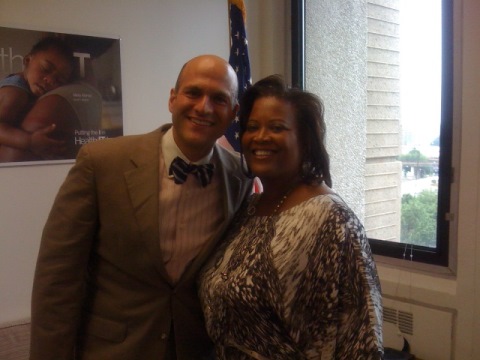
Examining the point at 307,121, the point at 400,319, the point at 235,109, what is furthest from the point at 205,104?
the point at 400,319

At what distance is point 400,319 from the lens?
247 cm

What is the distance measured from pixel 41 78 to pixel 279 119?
186cm

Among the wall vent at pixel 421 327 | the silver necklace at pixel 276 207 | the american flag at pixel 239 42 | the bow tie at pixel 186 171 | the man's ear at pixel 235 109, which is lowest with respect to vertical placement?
the wall vent at pixel 421 327

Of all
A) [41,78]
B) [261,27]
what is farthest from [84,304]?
[261,27]

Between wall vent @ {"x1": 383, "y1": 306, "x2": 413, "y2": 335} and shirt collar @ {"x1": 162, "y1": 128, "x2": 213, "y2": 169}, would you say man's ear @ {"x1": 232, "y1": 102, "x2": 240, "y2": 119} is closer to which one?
shirt collar @ {"x1": 162, "y1": 128, "x2": 213, "y2": 169}

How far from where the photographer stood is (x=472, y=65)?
2.20 metres

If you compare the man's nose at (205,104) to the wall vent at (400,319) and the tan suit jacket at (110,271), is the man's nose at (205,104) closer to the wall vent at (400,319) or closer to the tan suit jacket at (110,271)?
the tan suit jacket at (110,271)

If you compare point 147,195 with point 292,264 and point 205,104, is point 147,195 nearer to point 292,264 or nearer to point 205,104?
point 205,104

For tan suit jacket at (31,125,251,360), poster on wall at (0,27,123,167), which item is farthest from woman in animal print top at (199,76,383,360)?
poster on wall at (0,27,123,167)

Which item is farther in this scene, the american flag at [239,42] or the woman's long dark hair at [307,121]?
the american flag at [239,42]

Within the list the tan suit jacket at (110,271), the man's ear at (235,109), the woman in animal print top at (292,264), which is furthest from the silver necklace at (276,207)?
the man's ear at (235,109)

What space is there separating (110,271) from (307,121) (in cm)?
73

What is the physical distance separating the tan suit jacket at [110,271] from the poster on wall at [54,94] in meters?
1.52

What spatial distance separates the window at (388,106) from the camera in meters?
2.46
